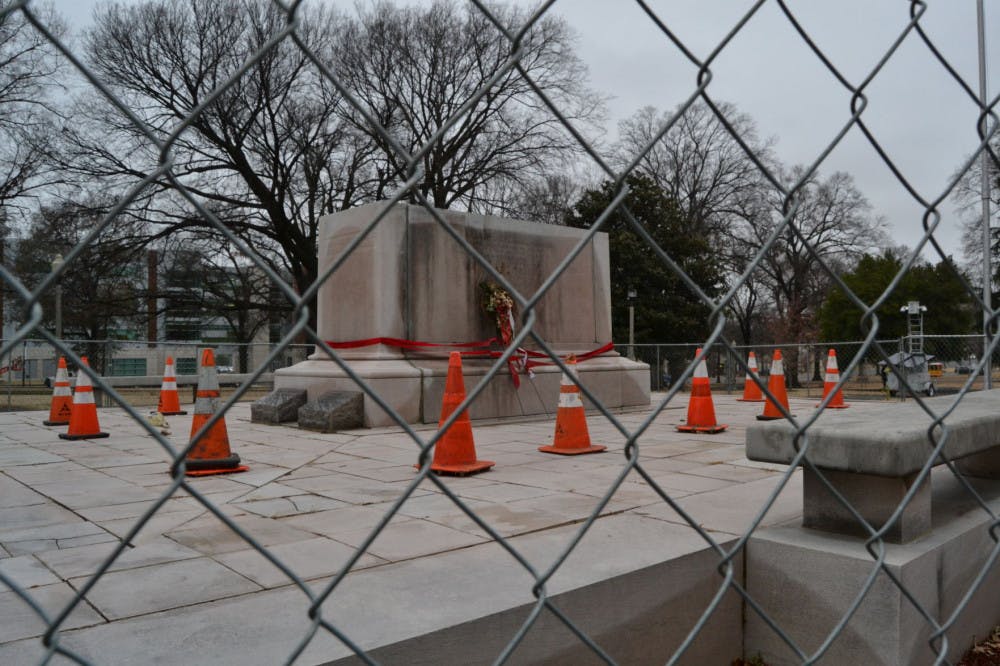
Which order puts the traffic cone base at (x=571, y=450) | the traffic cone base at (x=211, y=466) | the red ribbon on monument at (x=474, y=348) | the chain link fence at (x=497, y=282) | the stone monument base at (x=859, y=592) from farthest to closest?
the red ribbon on monument at (x=474, y=348) → the traffic cone base at (x=571, y=450) → the traffic cone base at (x=211, y=466) → the stone monument base at (x=859, y=592) → the chain link fence at (x=497, y=282)

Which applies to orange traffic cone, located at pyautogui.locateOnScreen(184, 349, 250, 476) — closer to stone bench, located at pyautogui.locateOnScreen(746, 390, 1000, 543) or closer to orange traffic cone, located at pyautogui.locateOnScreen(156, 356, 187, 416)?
stone bench, located at pyautogui.locateOnScreen(746, 390, 1000, 543)

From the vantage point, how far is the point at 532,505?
13.3 ft

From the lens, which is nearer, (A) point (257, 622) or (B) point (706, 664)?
(A) point (257, 622)

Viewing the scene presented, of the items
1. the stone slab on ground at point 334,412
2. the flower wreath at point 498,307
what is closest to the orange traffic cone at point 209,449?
the stone slab on ground at point 334,412

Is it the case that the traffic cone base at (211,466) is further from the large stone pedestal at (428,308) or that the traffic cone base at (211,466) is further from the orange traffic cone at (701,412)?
the orange traffic cone at (701,412)

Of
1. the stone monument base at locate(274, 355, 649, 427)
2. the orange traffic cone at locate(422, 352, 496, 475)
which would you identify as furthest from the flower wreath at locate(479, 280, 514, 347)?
the orange traffic cone at locate(422, 352, 496, 475)

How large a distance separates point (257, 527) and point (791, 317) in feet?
122

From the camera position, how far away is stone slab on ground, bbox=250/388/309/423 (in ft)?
29.0

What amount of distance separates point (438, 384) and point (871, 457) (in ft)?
21.1

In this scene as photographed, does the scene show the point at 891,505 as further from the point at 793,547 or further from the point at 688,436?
the point at 688,436

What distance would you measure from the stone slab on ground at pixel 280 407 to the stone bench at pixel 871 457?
6.94m

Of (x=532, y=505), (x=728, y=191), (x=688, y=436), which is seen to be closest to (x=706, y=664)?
(x=532, y=505)

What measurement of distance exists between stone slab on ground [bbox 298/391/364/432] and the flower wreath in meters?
2.11

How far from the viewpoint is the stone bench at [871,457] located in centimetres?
254
